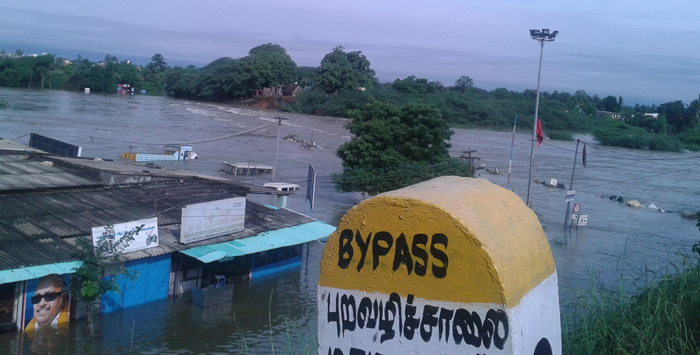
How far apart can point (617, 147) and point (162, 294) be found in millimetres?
50628

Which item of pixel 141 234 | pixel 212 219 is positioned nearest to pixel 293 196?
Answer: pixel 212 219

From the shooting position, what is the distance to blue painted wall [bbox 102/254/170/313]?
1231cm

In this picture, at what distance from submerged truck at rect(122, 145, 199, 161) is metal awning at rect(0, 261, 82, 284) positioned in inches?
813

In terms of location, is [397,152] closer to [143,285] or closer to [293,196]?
[293,196]

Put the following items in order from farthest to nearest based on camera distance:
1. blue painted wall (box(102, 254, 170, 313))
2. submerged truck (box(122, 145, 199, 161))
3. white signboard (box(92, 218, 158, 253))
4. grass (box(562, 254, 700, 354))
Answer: submerged truck (box(122, 145, 199, 161)) → blue painted wall (box(102, 254, 170, 313)) → white signboard (box(92, 218, 158, 253)) → grass (box(562, 254, 700, 354))

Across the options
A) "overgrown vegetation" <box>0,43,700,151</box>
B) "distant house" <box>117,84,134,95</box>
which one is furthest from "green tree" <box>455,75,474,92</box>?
"distant house" <box>117,84,134,95</box>

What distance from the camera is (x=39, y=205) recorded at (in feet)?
43.2

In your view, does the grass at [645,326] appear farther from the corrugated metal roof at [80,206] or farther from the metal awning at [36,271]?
the corrugated metal roof at [80,206]

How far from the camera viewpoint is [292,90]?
63969 mm

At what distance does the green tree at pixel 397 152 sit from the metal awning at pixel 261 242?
519cm

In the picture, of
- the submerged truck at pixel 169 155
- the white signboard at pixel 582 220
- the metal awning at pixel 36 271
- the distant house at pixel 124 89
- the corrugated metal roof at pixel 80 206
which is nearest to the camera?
the metal awning at pixel 36 271

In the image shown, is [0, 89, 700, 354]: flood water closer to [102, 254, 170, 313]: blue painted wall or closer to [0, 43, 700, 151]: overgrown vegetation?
[102, 254, 170, 313]: blue painted wall

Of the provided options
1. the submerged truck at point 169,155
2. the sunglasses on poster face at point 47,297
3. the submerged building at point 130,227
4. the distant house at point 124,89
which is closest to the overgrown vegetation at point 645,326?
the submerged building at point 130,227

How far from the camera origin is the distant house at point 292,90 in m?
63.2
